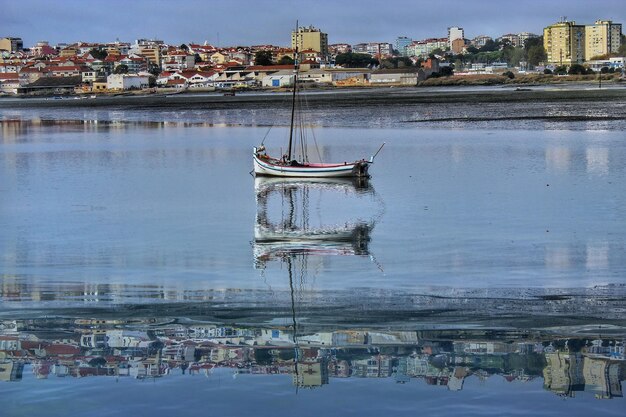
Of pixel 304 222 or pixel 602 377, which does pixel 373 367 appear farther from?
pixel 304 222

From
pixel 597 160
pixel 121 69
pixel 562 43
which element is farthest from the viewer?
pixel 562 43

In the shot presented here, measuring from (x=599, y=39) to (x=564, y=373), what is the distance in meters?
194

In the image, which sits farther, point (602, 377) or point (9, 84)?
point (9, 84)

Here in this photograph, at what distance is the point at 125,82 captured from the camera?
15325cm

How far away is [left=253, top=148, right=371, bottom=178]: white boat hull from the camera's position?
26.0m

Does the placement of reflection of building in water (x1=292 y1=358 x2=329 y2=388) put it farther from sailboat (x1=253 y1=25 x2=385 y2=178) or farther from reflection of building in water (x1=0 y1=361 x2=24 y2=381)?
sailboat (x1=253 y1=25 x2=385 y2=178)

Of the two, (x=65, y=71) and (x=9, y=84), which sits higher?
(x=65, y=71)

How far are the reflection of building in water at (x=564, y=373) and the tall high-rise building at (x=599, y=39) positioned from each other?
18742 cm

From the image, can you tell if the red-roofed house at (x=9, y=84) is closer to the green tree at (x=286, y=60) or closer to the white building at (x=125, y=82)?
the white building at (x=125, y=82)

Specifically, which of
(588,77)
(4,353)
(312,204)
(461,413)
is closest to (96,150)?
(312,204)

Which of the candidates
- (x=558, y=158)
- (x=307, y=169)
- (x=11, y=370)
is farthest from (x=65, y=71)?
(x=11, y=370)

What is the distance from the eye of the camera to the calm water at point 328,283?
26.1 ft

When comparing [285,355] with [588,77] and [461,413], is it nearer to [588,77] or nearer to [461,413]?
[461,413]

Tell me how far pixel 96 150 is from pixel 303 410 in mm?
31528
